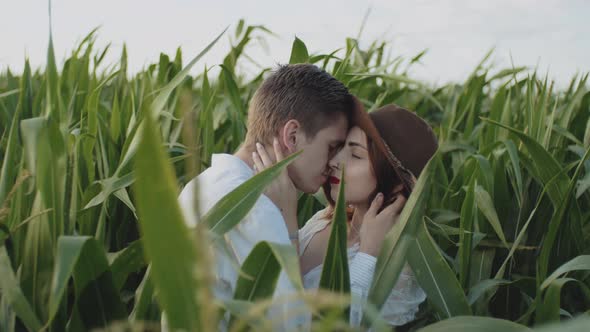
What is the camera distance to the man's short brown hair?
1.58m

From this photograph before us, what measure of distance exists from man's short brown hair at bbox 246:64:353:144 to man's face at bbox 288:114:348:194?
0.02 m

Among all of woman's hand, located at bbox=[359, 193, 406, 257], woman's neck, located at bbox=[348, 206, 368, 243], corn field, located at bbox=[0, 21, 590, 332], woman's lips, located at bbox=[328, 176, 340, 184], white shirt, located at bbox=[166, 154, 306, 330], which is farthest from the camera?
woman's neck, located at bbox=[348, 206, 368, 243]

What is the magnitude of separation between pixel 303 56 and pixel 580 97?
0.97 metres

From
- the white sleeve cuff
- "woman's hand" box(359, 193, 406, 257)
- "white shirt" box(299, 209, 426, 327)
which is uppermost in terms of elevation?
"woman's hand" box(359, 193, 406, 257)

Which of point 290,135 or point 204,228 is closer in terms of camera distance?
point 204,228

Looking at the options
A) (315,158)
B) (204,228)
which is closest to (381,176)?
(315,158)

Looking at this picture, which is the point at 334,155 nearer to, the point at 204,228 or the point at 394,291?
the point at 394,291

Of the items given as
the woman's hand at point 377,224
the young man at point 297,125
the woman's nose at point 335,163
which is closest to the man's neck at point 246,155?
the young man at point 297,125

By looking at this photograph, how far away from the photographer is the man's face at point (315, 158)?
5.15 ft

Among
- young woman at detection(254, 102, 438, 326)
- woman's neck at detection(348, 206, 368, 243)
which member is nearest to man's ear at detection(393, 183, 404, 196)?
young woman at detection(254, 102, 438, 326)

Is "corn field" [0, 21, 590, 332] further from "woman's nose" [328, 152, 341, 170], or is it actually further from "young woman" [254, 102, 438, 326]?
"woman's nose" [328, 152, 341, 170]

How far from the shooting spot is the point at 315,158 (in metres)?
1.59

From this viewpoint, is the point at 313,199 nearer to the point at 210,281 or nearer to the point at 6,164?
the point at 6,164

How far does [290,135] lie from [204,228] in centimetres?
65
